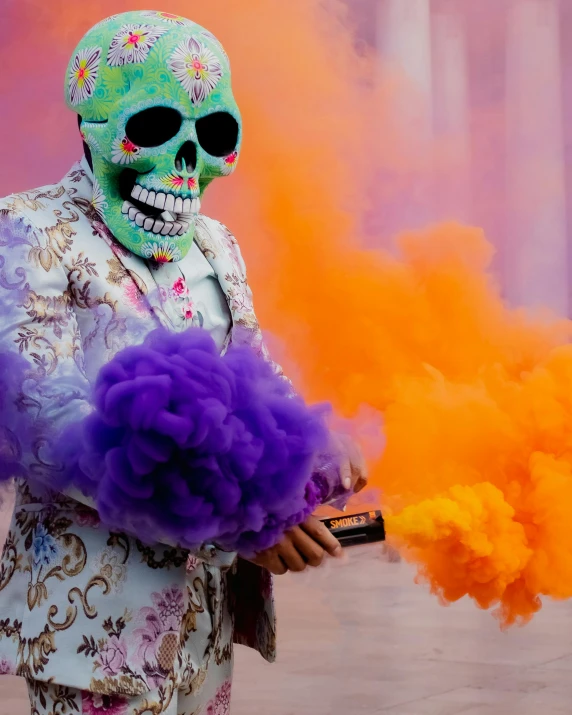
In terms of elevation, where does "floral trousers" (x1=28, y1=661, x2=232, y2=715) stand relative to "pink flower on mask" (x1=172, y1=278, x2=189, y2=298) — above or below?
below

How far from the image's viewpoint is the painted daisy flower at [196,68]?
1.37 m

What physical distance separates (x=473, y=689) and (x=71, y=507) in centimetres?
175

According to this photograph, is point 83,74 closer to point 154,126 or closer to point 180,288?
point 154,126

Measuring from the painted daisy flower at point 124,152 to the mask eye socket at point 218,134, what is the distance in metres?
0.10

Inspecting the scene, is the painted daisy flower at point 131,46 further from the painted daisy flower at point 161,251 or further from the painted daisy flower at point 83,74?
the painted daisy flower at point 161,251

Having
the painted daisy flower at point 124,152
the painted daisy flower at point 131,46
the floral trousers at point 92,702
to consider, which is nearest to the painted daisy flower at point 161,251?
the painted daisy flower at point 124,152

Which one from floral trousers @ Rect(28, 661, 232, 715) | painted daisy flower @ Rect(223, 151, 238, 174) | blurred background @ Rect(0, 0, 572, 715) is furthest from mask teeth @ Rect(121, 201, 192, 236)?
blurred background @ Rect(0, 0, 572, 715)

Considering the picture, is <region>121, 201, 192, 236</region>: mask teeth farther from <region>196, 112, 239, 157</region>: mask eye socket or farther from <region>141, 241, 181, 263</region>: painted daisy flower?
<region>196, 112, 239, 157</region>: mask eye socket

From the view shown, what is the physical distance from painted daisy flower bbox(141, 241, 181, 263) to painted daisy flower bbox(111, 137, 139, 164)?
0.35 ft

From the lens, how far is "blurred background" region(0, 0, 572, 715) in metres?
2.88

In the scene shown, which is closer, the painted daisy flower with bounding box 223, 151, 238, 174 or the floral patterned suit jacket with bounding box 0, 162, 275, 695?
the floral patterned suit jacket with bounding box 0, 162, 275, 695

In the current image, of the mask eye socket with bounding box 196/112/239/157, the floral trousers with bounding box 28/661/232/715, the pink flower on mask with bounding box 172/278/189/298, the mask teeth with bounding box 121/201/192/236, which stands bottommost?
the floral trousers with bounding box 28/661/232/715

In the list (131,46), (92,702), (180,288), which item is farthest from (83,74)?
(92,702)

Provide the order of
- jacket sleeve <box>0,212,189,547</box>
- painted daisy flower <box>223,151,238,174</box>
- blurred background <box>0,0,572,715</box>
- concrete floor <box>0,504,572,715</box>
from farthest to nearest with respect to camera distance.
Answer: blurred background <box>0,0,572,715</box> → concrete floor <box>0,504,572,715</box> → painted daisy flower <box>223,151,238,174</box> → jacket sleeve <box>0,212,189,547</box>
